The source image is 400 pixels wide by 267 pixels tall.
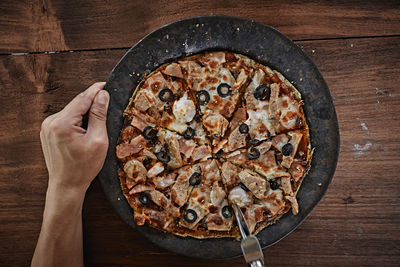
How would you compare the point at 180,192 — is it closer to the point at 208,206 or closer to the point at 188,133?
the point at 208,206

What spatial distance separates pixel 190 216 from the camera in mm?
2809

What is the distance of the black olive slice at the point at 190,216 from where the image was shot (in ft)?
9.16

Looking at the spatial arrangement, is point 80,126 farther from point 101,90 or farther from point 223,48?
point 223,48

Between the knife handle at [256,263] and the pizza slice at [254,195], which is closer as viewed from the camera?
the knife handle at [256,263]

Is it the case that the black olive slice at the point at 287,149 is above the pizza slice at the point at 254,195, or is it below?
above

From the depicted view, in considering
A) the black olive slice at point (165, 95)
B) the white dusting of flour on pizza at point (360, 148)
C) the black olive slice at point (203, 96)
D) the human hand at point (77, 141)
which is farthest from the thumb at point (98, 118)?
the white dusting of flour on pizza at point (360, 148)

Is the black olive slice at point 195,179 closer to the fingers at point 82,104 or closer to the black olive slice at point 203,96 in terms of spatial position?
the black olive slice at point 203,96

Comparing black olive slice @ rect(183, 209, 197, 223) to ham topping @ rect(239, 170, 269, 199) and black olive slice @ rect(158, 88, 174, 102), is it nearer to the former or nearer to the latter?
ham topping @ rect(239, 170, 269, 199)

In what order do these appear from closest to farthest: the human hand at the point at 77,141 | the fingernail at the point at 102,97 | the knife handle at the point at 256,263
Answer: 1. the knife handle at the point at 256,263
2. the human hand at the point at 77,141
3. the fingernail at the point at 102,97

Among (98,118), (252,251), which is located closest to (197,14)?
(98,118)

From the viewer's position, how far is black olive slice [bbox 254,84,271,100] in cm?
280

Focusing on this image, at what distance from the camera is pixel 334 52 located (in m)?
3.10

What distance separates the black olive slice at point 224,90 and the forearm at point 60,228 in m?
1.53

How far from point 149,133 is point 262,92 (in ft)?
3.52
